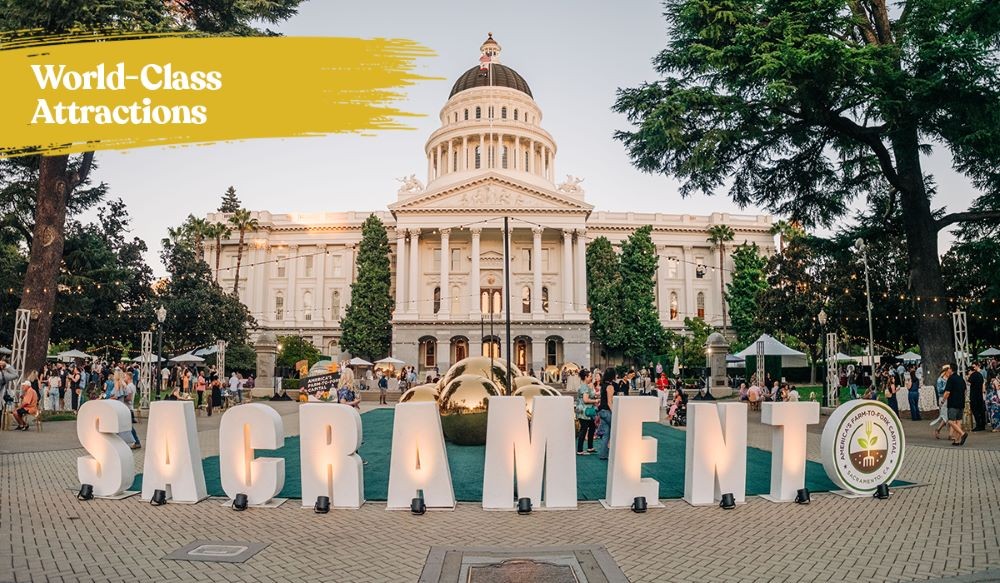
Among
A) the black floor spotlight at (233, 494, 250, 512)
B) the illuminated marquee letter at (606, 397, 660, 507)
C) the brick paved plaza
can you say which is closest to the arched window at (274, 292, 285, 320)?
the brick paved plaza

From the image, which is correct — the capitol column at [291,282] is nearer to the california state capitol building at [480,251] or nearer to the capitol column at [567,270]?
the california state capitol building at [480,251]

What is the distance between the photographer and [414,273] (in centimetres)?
5966

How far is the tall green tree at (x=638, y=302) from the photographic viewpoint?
5912 cm

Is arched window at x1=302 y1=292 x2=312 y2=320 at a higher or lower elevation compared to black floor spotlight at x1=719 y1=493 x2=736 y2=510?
higher

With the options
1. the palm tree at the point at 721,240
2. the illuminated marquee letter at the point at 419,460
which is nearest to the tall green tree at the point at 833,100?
the illuminated marquee letter at the point at 419,460

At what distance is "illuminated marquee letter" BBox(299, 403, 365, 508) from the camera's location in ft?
26.7

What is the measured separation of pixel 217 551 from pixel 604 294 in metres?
55.3

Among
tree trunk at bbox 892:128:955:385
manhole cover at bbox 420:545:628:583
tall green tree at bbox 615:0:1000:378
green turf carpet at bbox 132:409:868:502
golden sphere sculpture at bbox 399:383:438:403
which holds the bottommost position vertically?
green turf carpet at bbox 132:409:868:502

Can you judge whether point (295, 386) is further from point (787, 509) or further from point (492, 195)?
point (787, 509)

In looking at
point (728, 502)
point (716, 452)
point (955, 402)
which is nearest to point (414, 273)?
point (955, 402)

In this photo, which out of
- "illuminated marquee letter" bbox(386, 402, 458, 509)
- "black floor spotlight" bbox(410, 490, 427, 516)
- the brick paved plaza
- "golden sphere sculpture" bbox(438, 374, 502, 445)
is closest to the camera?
the brick paved plaza

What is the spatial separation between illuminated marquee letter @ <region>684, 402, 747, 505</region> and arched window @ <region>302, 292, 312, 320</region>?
6524cm

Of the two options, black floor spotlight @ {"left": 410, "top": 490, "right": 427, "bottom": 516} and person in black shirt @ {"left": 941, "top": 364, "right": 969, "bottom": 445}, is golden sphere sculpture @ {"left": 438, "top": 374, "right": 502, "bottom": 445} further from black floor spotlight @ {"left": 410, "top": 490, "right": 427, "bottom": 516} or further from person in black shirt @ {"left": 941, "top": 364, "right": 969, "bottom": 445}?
person in black shirt @ {"left": 941, "top": 364, "right": 969, "bottom": 445}

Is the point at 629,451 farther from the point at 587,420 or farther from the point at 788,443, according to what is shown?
the point at 587,420
